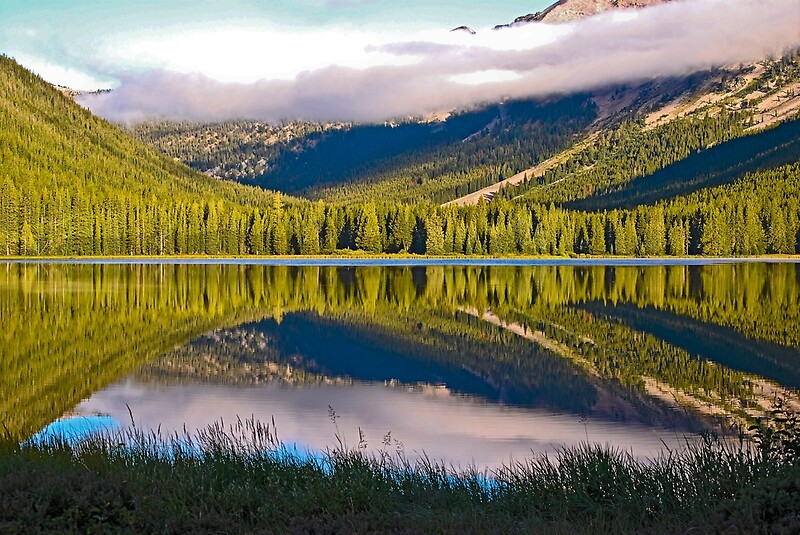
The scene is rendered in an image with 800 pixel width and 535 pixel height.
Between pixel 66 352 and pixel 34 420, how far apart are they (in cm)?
1293

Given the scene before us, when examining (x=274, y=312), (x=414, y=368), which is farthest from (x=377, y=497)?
(x=274, y=312)

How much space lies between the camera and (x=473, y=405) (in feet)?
85.0

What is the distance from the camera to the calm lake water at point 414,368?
22516 mm

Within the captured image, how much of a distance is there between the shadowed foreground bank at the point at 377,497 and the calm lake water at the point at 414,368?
362 centimetres

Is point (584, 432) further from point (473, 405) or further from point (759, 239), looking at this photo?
point (759, 239)

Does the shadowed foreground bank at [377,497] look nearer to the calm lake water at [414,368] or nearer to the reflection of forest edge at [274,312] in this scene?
the calm lake water at [414,368]

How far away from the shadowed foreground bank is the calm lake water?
3616 mm

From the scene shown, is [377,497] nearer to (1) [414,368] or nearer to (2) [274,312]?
(1) [414,368]

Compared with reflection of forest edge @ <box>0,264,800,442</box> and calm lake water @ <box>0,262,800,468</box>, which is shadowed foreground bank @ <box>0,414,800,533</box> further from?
reflection of forest edge @ <box>0,264,800,442</box>

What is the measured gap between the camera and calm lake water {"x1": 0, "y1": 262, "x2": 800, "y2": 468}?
22516 mm

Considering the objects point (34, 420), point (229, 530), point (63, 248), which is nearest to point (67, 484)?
point (229, 530)

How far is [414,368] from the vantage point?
33688 millimetres

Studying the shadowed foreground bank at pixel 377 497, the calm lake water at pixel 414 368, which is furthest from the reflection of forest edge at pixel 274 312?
the shadowed foreground bank at pixel 377 497

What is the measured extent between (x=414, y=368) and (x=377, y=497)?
2133 cm
